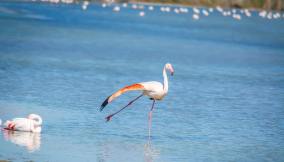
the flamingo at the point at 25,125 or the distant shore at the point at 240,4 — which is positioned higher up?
the flamingo at the point at 25,125

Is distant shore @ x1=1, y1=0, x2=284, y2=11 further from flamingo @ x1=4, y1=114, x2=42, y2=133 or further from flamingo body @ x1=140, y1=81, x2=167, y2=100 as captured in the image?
flamingo @ x1=4, y1=114, x2=42, y2=133

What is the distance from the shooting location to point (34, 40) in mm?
37344

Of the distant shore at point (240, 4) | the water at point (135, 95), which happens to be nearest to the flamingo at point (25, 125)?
the water at point (135, 95)

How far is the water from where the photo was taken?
13.6 metres

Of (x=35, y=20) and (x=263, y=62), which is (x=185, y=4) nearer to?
(x=35, y=20)

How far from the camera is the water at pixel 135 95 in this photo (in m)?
13.6

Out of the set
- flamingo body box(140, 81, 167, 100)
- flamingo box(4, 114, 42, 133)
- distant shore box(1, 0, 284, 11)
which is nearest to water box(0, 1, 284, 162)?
flamingo box(4, 114, 42, 133)

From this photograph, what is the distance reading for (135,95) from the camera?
20.0 m

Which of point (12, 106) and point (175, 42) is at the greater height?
point (12, 106)

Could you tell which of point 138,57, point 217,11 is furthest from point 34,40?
point 217,11

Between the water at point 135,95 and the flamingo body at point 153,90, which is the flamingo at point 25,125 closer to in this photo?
the water at point 135,95

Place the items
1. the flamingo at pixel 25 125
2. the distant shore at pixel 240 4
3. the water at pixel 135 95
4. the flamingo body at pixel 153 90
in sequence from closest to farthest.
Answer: the water at pixel 135 95 → the flamingo at pixel 25 125 → the flamingo body at pixel 153 90 → the distant shore at pixel 240 4

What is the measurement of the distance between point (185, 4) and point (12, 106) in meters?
79.6

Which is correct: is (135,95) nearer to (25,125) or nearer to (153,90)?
(153,90)
